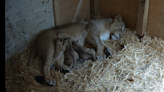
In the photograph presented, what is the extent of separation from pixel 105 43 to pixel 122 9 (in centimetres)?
118

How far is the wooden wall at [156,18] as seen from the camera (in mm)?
4375

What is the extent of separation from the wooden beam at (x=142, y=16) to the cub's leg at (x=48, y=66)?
2.40 meters

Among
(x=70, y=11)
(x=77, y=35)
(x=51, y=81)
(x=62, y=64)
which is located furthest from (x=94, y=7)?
(x=51, y=81)

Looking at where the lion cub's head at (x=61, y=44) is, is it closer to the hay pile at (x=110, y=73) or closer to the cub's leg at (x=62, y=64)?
the cub's leg at (x=62, y=64)

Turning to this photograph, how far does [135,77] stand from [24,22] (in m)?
2.75

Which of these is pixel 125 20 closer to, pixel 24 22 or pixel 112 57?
pixel 112 57

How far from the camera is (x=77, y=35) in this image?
183 inches

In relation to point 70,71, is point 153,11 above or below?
above

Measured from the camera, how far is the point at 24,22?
4.28 meters

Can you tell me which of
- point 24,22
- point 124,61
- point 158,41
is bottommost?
point 124,61

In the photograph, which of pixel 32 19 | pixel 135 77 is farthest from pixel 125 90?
pixel 32 19

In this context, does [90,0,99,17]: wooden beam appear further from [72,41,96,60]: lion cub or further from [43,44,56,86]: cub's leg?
[43,44,56,86]: cub's leg

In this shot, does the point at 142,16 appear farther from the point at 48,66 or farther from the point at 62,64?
the point at 48,66

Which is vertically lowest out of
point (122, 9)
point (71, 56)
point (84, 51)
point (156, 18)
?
point (71, 56)
